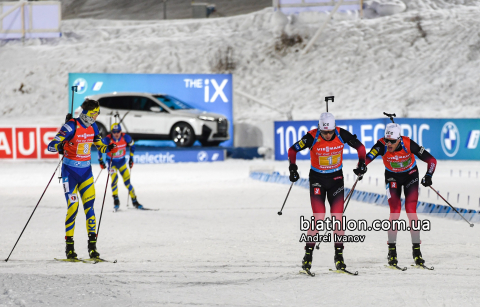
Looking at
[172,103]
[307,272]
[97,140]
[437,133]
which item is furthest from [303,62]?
[307,272]

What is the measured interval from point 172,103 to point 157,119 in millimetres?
906

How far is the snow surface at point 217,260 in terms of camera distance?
224 inches

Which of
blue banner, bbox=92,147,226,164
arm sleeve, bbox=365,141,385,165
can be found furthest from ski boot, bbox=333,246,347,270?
blue banner, bbox=92,147,226,164

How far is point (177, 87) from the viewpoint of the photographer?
82.5ft

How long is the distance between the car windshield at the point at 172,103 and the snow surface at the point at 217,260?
34.4 ft

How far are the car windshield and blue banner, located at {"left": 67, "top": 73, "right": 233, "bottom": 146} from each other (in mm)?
239

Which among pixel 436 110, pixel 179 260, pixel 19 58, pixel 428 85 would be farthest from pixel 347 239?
pixel 19 58

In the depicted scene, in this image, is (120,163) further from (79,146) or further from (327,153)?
(327,153)

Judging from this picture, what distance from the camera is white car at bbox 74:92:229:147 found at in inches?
956

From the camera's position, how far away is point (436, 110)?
3262 cm

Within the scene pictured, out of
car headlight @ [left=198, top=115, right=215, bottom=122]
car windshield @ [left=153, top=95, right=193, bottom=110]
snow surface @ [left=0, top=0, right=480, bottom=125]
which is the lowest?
car headlight @ [left=198, top=115, right=215, bottom=122]

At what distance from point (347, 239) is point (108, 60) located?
3484cm

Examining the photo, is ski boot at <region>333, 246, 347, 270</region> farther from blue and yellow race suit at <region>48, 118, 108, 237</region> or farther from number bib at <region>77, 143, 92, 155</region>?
number bib at <region>77, 143, 92, 155</region>

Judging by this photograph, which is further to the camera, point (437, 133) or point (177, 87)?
point (177, 87)
